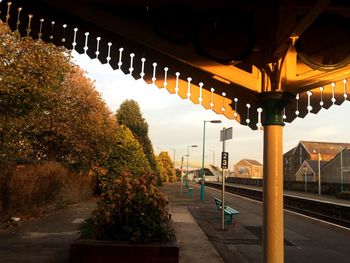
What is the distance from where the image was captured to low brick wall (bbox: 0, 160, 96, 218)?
47.4 ft

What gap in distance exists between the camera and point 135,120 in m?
53.8

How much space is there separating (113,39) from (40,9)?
853mm

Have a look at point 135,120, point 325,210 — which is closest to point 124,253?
point 325,210

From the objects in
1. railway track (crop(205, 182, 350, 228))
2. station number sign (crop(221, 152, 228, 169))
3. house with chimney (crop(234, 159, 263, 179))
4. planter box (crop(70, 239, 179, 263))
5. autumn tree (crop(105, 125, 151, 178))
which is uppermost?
house with chimney (crop(234, 159, 263, 179))

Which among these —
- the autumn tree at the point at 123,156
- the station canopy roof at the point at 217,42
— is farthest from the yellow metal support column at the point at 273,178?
the autumn tree at the point at 123,156

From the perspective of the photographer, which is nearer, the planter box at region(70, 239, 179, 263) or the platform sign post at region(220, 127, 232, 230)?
the planter box at region(70, 239, 179, 263)

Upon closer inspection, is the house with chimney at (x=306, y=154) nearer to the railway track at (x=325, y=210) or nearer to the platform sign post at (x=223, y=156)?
the railway track at (x=325, y=210)

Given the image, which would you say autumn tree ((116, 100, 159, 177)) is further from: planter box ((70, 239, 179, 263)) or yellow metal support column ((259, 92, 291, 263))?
yellow metal support column ((259, 92, 291, 263))

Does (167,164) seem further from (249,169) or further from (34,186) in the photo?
(249,169)

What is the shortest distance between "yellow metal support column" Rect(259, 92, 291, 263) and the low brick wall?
35.0 ft

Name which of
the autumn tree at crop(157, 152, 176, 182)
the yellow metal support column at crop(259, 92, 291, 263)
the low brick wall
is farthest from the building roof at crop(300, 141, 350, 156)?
the yellow metal support column at crop(259, 92, 291, 263)

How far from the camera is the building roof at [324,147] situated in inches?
3912

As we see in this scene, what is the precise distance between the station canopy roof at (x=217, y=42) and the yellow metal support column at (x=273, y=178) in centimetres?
16

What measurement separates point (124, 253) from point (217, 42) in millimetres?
4096
